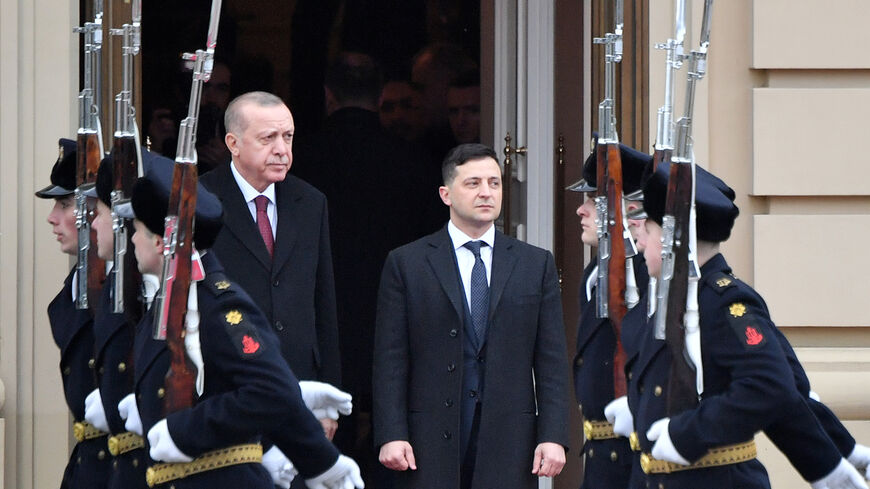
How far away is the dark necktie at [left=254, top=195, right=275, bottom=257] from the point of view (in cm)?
652

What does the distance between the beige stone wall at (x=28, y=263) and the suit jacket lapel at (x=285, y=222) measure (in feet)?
2.97

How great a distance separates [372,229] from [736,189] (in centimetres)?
173

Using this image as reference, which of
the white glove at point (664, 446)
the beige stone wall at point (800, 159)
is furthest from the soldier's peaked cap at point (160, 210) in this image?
the beige stone wall at point (800, 159)

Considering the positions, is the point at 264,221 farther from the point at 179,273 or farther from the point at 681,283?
the point at 681,283

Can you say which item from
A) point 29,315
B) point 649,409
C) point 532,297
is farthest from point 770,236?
point 29,315

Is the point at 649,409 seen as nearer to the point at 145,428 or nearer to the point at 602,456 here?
the point at 602,456

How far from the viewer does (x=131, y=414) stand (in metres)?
5.05

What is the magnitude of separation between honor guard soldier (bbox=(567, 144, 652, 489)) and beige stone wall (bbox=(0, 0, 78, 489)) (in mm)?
2053

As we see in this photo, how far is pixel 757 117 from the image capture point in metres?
7.05

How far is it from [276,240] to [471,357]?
0.85 meters

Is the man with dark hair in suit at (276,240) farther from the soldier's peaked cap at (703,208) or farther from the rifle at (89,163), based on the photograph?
the soldier's peaked cap at (703,208)

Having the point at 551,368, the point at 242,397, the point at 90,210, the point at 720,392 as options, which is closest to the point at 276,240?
the point at 90,210

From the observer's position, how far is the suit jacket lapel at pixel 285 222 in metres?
6.46

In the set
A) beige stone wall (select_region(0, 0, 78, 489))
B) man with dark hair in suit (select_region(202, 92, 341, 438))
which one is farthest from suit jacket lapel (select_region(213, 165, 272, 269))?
beige stone wall (select_region(0, 0, 78, 489))
